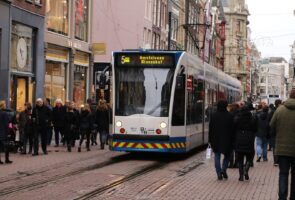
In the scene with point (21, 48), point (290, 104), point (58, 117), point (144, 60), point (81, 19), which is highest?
point (81, 19)

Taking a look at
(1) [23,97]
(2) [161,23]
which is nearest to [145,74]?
(1) [23,97]

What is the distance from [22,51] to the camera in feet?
91.4

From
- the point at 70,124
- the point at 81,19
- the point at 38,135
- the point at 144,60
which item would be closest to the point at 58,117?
the point at 70,124

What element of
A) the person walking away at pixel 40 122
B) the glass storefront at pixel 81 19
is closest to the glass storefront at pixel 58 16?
the glass storefront at pixel 81 19

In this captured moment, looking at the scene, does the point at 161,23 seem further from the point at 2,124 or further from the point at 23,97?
the point at 2,124

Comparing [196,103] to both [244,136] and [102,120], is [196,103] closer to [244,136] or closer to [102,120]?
[102,120]

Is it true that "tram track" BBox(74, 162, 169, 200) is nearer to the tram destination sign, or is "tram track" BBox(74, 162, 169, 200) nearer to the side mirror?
the side mirror

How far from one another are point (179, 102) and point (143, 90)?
1.15 m

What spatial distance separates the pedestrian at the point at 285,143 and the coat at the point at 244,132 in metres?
4.07

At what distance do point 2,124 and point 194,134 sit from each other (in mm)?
6978

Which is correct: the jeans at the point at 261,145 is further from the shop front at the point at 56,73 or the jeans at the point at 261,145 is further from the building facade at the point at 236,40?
the building facade at the point at 236,40

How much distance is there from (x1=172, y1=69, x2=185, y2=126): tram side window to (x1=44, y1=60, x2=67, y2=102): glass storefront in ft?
38.4

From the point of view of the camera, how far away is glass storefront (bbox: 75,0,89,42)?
3416 cm

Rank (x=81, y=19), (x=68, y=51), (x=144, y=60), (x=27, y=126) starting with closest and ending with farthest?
(x=144, y=60)
(x=27, y=126)
(x=68, y=51)
(x=81, y=19)
